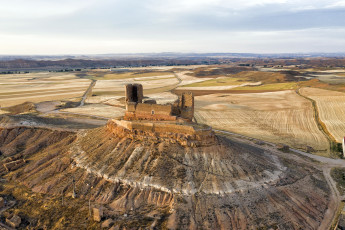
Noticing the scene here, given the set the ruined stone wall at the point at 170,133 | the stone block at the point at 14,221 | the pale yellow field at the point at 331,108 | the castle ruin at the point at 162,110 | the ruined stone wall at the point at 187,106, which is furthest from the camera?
the pale yellow field at the point at 331,108

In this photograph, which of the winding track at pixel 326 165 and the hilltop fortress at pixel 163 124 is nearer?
the winding track at pixel 326 165

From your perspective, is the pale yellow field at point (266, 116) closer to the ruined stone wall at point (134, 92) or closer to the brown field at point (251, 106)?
the brown field at point (251, 106)

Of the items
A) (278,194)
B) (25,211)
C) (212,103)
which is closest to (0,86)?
(212,103)

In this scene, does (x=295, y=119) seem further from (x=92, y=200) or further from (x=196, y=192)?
(x=92, y=200)

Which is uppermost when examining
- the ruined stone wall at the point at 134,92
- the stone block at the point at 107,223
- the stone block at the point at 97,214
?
the ruined stone wall at the point at 134,92

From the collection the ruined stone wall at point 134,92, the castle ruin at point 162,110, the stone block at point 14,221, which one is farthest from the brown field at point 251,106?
the stone block at point 14,221

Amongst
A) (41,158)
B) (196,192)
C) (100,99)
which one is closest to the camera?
(196,192)
